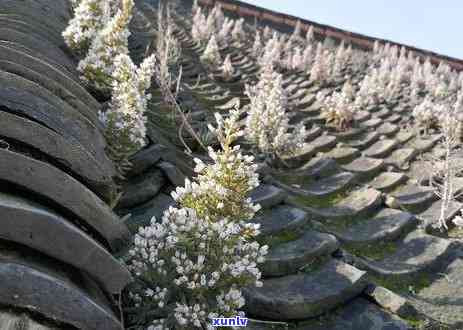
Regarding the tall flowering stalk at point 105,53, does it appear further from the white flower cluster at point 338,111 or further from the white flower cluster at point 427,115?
the white flower cluster at point 427,115

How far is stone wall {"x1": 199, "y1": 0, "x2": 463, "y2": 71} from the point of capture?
20.2 meters

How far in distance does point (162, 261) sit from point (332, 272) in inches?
66.8

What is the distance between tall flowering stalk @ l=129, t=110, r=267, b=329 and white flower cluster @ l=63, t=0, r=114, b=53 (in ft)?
11.2

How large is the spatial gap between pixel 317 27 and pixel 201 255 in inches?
808

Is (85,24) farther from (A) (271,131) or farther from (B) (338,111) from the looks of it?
(B) (338,111)

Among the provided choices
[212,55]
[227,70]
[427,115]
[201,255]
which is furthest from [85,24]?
[427,115]

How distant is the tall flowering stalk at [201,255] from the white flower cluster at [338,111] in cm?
627

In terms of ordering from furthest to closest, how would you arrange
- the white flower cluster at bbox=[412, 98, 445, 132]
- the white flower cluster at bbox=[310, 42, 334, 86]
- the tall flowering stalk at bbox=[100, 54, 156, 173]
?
1. the white flower cluster at bbox=[310, 42, 334, 86]
2. the white flower cluster at bbox=[412, 98, 445, 132]
3. the tall flowering stalk at bbox=[100, 54, 156, 173]

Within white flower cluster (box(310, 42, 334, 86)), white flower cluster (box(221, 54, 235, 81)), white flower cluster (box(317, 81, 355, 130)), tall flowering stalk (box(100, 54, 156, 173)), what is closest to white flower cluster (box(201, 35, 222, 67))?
white flower cluster (box(221, 54, 235, 81))

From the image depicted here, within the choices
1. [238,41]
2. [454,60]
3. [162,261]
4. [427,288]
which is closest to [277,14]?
[238,41]

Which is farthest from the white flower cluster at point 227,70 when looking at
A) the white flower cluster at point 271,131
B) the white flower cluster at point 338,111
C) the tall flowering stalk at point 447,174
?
the tall flowering stalk at point 447,174

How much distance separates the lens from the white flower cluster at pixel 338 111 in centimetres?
871

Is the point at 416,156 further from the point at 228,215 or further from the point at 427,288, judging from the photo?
the point at 228,215

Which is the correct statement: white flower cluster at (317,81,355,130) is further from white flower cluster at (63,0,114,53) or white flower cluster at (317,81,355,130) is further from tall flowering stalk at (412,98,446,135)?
white flower cluster at (63,0,114,53)
